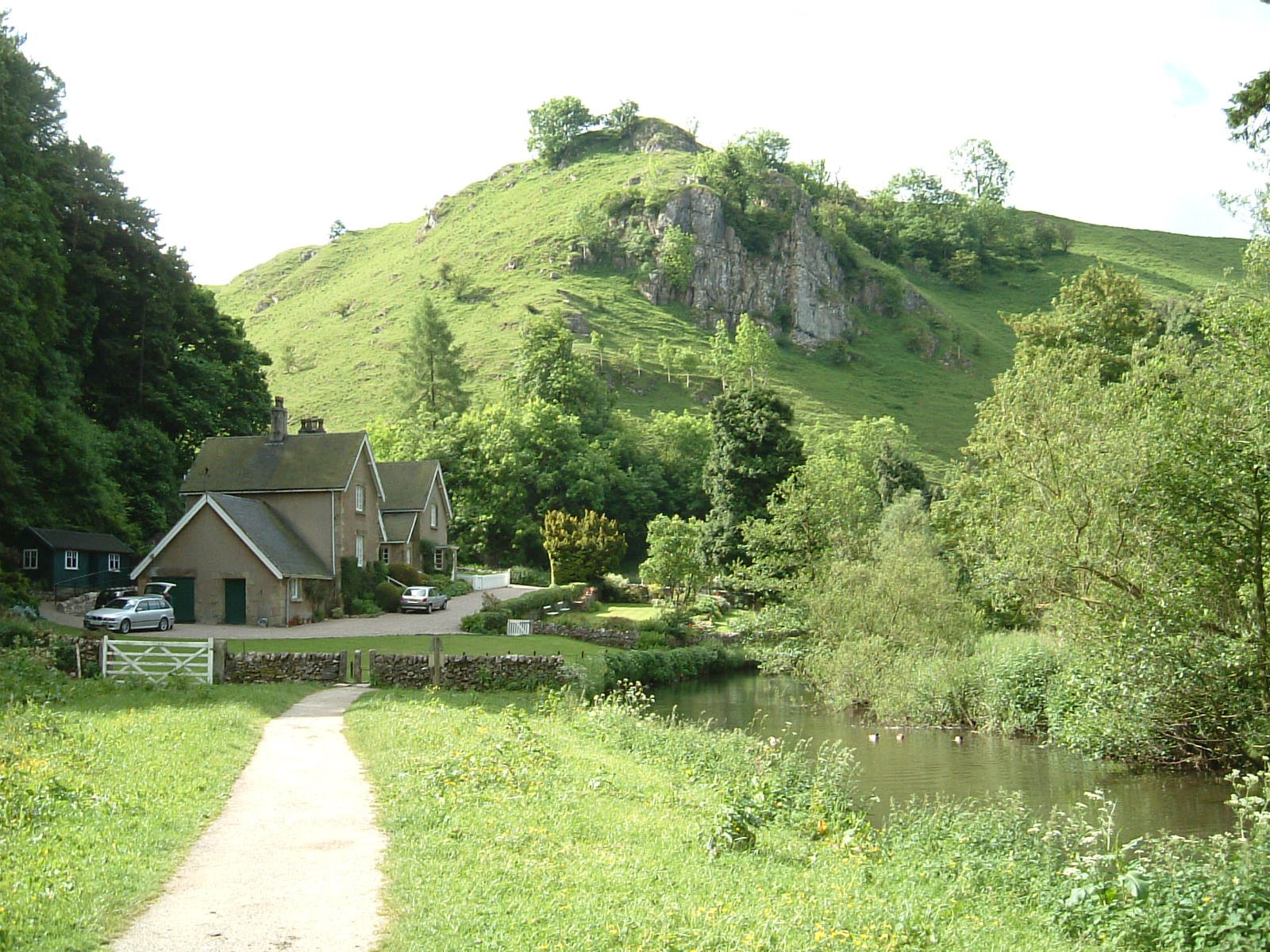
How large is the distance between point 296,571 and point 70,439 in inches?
390

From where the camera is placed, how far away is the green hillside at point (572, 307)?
363 ft

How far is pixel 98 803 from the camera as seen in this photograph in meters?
11.0

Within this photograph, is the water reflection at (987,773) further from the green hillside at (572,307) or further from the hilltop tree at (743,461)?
the green hillside at (572,307)

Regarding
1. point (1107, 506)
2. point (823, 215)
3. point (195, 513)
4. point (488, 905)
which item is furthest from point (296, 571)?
point (823, 215)

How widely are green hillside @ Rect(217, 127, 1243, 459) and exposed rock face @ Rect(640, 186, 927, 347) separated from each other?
3.57 metres

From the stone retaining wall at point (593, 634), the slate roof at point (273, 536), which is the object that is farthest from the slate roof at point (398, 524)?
the stone retaining wall at point (593, 634)

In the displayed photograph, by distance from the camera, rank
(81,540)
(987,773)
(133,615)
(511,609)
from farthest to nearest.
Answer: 1. (511,609)
2. (81,540)
3. (133,615)
4. (987,773)

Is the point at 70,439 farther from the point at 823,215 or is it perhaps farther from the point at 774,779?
the point at 823,215

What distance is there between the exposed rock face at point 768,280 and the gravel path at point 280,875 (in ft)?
410

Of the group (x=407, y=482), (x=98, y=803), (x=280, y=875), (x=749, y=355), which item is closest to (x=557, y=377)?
(x=407, y=482)

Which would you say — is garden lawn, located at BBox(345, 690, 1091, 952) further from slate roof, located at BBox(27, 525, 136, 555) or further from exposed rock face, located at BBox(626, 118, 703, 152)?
exposed rock face, located at BBox(626, 118, 703, 152)

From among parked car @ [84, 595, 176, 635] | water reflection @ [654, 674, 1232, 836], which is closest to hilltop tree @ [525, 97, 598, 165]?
parked car @ [84, 595, 176, 635]

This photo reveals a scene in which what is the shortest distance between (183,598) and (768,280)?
113m

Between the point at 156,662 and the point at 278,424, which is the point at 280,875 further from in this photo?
the point at 278,424
